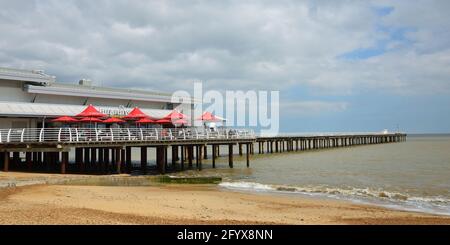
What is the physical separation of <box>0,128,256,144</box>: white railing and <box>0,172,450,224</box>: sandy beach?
6761 millimetres

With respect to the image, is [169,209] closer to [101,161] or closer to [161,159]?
[161,159]

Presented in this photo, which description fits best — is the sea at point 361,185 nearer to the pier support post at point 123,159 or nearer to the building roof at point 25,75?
the pier support post at point 123,159

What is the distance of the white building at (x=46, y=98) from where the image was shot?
28438mm

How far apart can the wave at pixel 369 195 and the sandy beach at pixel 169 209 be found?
1.71 m

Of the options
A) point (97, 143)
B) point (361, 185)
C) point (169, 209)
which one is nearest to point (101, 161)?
point (97, 143)

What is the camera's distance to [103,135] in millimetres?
27016

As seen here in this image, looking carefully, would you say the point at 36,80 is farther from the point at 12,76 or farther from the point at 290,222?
the point at 290,222

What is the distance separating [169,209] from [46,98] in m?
21.4

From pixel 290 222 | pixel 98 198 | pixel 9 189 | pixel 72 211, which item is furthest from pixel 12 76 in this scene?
pixel 290 222

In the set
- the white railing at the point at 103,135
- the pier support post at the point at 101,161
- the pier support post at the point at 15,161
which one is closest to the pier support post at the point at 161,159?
the white railing at the point at 103,135

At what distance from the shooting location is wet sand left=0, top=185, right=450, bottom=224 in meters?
11.8

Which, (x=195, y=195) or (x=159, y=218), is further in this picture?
(x=195, y=195)
